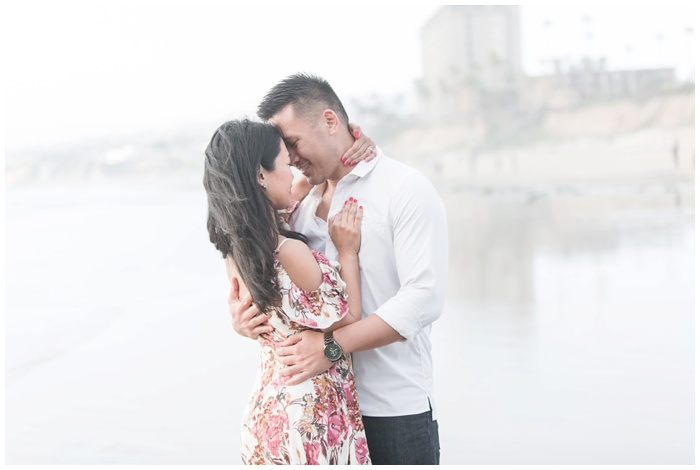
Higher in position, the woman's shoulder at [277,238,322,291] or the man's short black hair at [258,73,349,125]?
the man's short black hair at [258,73,349,125]

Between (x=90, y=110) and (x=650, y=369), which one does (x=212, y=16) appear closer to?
(x=90, y=110)

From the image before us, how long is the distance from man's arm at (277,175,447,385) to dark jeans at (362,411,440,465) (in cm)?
20

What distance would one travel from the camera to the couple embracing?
4.83 feet

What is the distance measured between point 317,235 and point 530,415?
2826 millimetres

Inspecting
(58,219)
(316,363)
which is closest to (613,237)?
(58,219)

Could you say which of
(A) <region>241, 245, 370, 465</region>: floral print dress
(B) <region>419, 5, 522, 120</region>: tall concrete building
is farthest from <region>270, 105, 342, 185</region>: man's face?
(B) <region>419, 5, 522, 120</region>: tall concrete building

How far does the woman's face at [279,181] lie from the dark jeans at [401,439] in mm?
500

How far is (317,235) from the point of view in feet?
5.60

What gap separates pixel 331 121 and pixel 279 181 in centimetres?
25

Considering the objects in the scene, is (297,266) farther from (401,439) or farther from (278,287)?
(401,439)

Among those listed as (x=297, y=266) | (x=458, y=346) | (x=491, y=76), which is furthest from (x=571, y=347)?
(x=491, y=76)

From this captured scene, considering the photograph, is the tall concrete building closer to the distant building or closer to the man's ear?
the distant building

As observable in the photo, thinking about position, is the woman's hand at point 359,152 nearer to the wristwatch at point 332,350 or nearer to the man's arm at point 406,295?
the man's arm at point 406,295

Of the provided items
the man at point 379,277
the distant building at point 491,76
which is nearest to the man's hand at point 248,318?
the man at point 379,277
